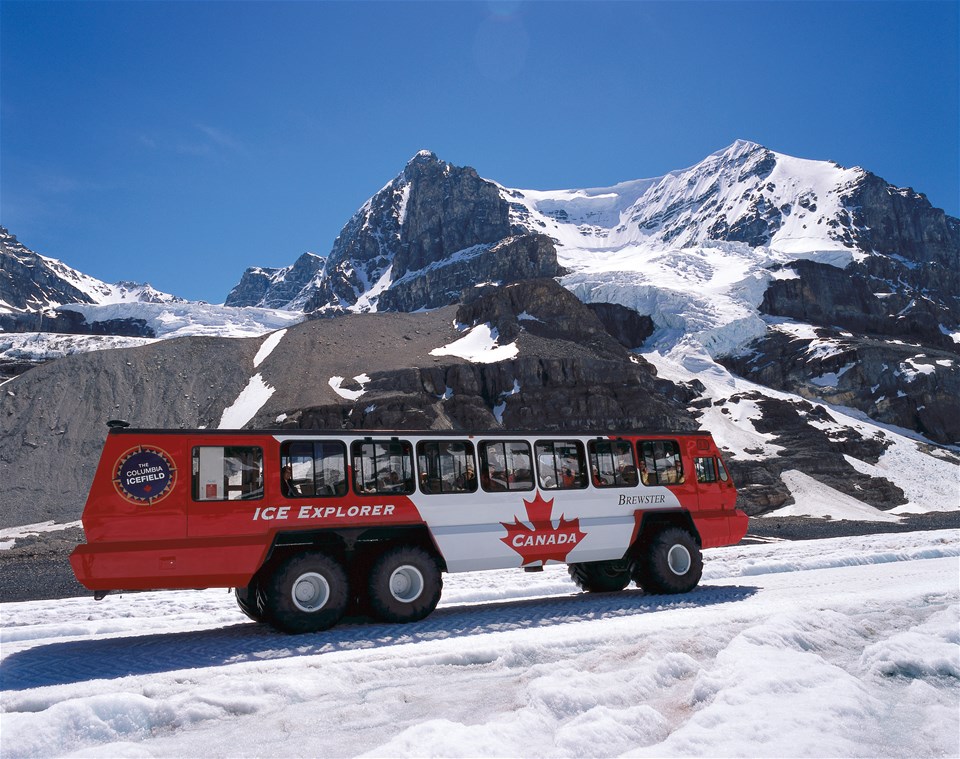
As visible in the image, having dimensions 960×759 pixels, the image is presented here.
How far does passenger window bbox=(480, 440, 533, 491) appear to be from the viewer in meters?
12.3

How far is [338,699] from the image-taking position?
6.29m

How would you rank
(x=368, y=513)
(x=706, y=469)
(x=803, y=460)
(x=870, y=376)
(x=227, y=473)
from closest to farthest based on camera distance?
(x=227, y=473) < (x=368, y=513) < (x=706, y=469) < (x=803, y=460) < (x=870, y=376)

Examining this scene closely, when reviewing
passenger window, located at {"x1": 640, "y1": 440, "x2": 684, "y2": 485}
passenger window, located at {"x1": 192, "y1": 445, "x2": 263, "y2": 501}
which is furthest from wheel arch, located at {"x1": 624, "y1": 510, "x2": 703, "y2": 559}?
passenger window, located at {"x1": 192, "y1": 445, "x2": 263, "y2": 501}

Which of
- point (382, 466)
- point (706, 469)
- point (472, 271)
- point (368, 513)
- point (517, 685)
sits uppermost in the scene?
point (472, 271)

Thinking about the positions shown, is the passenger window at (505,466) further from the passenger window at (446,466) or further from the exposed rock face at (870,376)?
the exposed rock face at (870,376)

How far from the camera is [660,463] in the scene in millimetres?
14320

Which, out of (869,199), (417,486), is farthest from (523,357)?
(869,199)

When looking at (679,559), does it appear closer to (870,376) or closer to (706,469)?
(706,469)

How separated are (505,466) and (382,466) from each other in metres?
2.33

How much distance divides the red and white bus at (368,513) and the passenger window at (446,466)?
0.02 m

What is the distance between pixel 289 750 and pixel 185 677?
235 cm

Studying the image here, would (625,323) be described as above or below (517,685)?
above

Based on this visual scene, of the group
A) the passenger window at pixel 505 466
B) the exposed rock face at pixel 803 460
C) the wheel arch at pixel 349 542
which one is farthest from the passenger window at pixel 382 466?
the exposed rock face at pixel 803 460

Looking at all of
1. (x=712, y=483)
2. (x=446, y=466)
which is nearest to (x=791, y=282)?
(x=712, y=483)
